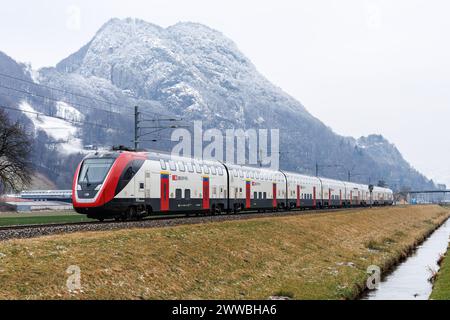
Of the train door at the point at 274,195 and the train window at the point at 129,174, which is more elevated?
the train window at the point at 129,174

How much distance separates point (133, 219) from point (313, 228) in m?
13.6

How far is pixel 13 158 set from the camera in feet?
243

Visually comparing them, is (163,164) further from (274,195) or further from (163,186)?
(274,195)

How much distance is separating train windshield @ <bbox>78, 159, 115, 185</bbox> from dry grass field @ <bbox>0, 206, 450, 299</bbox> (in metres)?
8.22

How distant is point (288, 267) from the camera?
95.5 feet

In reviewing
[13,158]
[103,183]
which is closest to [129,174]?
[103,183]

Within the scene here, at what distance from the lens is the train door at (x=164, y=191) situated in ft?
139

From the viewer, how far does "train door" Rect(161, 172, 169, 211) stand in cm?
4246

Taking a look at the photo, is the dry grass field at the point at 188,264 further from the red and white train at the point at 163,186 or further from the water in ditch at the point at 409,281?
the red and white train at the point at 163,186

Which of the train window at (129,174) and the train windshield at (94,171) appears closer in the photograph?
the train windshield at (94,171)
